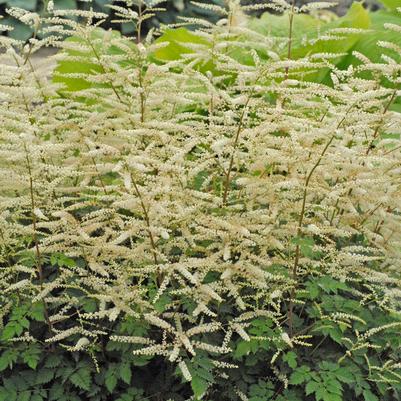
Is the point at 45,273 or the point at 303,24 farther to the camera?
the point at 303,24

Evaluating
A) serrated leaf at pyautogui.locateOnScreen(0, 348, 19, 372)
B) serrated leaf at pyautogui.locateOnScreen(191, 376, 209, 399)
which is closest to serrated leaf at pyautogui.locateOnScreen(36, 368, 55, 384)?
serrated leaf at pyautogui.locateOnScreen(0, 348, 19, 372)

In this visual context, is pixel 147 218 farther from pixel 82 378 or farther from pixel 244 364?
pixel 244 364

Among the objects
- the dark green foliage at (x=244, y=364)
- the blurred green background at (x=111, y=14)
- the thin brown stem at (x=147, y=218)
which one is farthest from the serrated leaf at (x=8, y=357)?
the blurred green background at (x=111, y=14)

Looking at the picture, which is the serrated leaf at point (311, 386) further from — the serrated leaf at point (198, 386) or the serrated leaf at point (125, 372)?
the serrated leaf at point (125, 372)

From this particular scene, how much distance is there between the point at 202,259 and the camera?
277 cm

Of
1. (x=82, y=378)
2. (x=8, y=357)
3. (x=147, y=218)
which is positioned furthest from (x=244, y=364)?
(x=8, y=357)

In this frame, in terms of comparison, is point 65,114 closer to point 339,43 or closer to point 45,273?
point 45,273

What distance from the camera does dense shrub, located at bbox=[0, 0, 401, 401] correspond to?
2.73 m

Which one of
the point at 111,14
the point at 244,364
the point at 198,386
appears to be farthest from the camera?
the point at 111,14

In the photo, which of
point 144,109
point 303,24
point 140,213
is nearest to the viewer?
point 140,213

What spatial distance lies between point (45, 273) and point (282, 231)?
1009mm

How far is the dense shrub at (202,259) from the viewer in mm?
2732

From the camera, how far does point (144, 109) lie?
323 centimetres

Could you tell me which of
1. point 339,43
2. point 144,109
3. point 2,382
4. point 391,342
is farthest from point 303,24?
point 2,382
